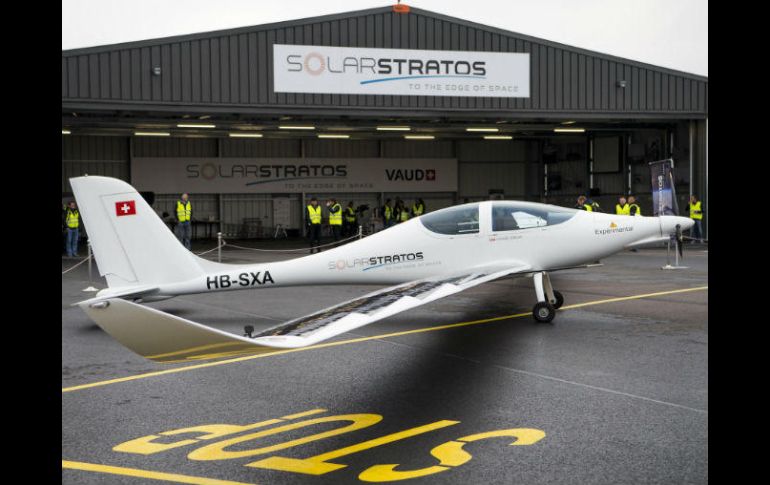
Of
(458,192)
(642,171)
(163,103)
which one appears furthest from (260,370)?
(458,192)

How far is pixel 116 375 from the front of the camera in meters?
7.38

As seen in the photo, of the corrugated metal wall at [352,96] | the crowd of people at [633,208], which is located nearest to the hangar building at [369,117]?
the corrugated metal wall at [352,96]

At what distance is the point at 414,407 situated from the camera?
603 cm

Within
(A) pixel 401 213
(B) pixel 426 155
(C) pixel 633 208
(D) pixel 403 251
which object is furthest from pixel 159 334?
(B) pixel 426 155

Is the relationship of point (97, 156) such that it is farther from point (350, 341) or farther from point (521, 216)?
point (350, 341)

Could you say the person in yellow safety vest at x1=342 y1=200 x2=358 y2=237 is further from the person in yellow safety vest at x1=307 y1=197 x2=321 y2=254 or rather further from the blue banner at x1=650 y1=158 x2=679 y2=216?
the blue banner at x1=650 y1=158 x2=679 y2=216

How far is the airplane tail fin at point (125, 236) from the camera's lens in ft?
30.2

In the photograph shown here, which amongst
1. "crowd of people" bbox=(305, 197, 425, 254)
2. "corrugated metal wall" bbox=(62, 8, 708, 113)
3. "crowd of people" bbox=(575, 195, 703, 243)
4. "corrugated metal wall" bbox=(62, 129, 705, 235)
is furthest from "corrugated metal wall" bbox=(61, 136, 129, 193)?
"crowd of people" bbox=(575, 195, 703, 243)

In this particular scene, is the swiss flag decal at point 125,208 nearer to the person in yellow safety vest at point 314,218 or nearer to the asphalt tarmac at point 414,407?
the asphalt tarmac at point 414,407

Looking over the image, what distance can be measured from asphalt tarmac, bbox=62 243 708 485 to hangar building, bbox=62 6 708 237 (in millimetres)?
10090

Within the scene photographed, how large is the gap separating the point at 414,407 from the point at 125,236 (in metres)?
5.27
